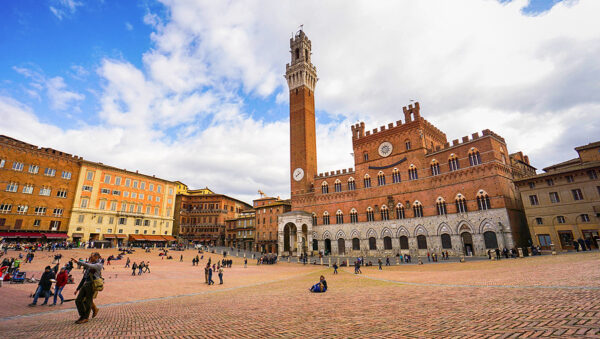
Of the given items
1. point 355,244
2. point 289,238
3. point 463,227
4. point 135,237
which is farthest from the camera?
point 289,238

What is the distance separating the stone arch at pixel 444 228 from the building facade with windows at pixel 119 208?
50838 mm

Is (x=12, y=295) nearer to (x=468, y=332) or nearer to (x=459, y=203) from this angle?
(x=468, y=332)

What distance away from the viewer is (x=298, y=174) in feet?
173

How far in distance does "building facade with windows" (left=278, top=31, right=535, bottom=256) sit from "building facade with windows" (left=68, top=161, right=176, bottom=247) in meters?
27.7

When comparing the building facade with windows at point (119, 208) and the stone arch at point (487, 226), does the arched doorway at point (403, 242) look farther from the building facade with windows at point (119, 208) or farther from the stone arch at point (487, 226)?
the building facade with windows at point (119, 208)

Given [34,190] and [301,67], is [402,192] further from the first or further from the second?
[34,190]

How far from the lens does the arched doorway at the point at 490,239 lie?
31422 mm

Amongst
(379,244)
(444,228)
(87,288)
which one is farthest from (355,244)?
(87,288)

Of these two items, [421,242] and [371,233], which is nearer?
[421,242]

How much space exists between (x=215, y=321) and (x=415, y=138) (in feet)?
130

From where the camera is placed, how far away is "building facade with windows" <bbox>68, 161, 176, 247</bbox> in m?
45.5

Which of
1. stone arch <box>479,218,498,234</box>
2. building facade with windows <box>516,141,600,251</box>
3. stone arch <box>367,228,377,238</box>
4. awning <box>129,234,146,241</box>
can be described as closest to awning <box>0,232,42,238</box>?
awning <box>129,234,146,241</box>

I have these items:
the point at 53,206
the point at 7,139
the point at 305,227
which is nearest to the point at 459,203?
the point at 305,227

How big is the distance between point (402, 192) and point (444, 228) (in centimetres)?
756
